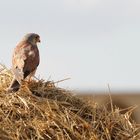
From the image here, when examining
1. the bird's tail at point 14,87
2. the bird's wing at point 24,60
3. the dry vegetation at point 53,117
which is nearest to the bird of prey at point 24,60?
the bird's wing at point 24,60

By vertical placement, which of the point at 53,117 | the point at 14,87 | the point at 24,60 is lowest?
the point at 53,117

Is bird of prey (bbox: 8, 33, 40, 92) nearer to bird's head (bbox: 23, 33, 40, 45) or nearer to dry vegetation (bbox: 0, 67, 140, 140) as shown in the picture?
Result: bird's head (bbox: 23, 33, 40, 45)

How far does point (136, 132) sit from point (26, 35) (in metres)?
2.66

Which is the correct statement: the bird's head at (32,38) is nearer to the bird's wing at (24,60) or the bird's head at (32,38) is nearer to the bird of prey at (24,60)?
the bird of prey at (24,60)

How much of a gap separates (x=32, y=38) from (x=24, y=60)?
3.07 ft

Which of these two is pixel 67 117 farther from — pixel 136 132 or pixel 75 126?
pixel 136 132

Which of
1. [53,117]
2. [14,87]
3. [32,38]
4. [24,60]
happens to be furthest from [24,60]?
[53,117]

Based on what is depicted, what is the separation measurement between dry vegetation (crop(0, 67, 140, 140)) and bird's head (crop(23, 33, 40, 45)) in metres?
1.40

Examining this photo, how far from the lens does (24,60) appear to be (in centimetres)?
1131

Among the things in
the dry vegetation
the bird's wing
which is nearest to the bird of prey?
the bird's wing

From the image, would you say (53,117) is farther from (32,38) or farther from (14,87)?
(32,38)

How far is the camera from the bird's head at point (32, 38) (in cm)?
1207

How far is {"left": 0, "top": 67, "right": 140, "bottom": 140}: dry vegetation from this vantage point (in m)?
9.73

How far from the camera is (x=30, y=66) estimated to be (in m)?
11.3
